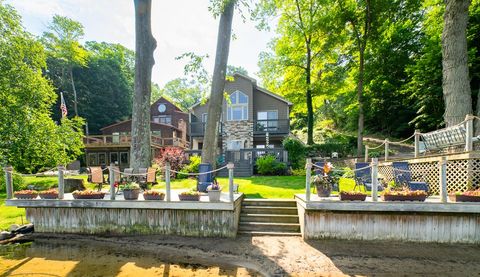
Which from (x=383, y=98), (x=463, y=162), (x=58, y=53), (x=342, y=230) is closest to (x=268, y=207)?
(x=342, y=230)

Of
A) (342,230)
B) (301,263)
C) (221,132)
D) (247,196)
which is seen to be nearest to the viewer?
(301,263)

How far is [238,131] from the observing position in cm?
1888

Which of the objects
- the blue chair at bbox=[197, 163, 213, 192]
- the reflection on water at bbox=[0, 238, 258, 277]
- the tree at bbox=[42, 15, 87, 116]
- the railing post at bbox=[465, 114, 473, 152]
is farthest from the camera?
the tree at bbox=[42, 15, 87, 116]

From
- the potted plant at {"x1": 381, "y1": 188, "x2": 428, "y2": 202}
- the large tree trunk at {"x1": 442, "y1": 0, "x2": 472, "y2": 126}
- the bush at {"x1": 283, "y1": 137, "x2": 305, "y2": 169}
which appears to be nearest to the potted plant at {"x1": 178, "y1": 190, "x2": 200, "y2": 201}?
the potted plant at {"x1": 381, "y1": 188, "x2": 428, "y2": 202}

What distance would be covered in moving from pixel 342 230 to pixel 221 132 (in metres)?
13.7

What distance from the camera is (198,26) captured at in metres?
11.1

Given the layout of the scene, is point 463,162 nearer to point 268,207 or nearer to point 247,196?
point 268,207

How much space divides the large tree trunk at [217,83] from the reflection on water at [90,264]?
14.9 ft

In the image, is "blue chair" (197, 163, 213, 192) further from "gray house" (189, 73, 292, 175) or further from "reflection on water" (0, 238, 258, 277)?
"gray house" (189, 73, 292, 175)

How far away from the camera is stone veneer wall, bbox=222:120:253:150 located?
18.7 meters

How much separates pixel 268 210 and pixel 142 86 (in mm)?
6616

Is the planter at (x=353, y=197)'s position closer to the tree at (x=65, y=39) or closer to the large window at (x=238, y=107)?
the large window at (x=238, y=107)

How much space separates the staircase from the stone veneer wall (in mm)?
11201

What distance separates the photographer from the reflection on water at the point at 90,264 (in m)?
4.86
